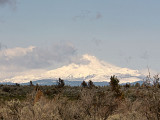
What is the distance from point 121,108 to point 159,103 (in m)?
12.6

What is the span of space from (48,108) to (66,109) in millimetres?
3025

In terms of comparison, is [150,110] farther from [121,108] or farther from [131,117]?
[121,108]

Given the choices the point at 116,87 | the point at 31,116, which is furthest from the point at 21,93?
the point at 31,116

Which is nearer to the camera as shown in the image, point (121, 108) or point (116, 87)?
point (121, 108)

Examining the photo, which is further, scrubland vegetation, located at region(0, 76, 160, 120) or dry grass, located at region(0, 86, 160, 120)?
dry grass, located at region(0, 86, 160, 120)

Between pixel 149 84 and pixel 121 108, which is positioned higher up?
pixel 149 84

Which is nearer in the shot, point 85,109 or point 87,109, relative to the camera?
point 87,109

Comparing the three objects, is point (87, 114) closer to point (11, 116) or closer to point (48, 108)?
point (48, 108)

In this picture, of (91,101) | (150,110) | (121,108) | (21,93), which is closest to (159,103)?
(150,110)

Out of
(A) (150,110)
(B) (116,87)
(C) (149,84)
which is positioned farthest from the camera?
(B) (116,87)

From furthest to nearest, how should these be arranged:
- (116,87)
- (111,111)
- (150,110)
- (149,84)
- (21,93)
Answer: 1. (21,93)
2. (116,87)
3. (111,111)
4. (150,110)
5. (149,84)

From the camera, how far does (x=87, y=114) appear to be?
103 ft

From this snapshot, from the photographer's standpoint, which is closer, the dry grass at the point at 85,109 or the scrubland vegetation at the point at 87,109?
the scrubland vegetation at the point at 87,109

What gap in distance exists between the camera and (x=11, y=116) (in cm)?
2828
